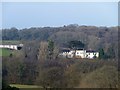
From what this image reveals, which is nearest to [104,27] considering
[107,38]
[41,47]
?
[107,38]

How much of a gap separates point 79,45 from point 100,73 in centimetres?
91

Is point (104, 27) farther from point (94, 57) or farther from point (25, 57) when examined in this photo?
point (25, 57)

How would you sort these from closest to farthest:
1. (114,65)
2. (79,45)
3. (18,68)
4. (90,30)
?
1. (18,68)
2. (114,65)
3. (90,30)
4. (79,45)

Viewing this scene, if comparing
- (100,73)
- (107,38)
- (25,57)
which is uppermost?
(107,38)

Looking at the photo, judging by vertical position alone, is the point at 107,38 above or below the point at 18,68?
above

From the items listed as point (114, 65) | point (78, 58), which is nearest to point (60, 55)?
point (78, 58)

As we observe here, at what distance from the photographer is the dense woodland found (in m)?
1.76

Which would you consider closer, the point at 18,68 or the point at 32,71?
the point at 18,68

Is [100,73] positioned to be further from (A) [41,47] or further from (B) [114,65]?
(A) [41,47]

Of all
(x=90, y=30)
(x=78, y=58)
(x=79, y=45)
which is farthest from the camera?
(x=79, y=45)

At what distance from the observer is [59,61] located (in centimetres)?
220

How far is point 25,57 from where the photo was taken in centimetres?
190

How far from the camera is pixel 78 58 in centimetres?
237

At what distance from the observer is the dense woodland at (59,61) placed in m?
1.76
